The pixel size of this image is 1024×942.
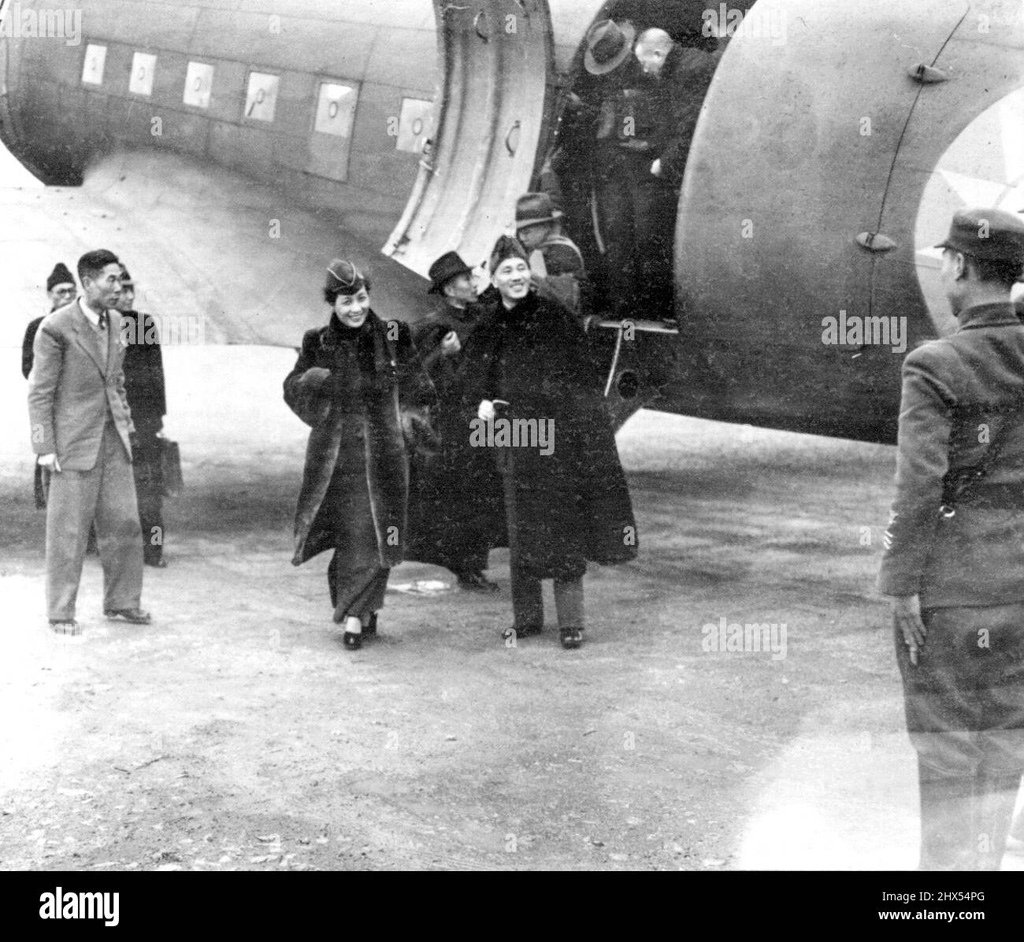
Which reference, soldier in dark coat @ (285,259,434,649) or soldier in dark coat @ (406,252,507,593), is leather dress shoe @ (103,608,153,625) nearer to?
soldier in dark coat @ (285,259,434,649)

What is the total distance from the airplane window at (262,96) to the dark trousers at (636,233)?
9.71 feet

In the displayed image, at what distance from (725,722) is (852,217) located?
2591 mm

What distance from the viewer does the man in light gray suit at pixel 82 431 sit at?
697 centimetres

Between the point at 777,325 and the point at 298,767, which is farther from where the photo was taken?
the point at 777,325

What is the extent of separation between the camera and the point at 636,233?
8055 millimetres

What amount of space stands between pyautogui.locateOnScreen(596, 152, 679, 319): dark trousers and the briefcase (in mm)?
2912

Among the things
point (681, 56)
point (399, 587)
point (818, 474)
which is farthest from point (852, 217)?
point (818, 474)

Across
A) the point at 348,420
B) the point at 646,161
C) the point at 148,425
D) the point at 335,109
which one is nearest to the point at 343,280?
the point at 348,420

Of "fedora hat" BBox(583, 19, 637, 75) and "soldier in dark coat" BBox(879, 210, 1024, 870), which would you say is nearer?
"soldier in dark coat" BBox(879, 210, 1024, 870)

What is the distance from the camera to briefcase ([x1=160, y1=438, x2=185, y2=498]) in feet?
29.9

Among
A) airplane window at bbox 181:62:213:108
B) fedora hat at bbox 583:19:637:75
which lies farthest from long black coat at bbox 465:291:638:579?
airplane window at bbox 181:62:213:108

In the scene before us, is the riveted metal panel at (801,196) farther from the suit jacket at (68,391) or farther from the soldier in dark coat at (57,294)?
the soldier in dark coat at (57,294)

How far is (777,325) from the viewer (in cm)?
735

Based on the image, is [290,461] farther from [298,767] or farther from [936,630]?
[936,630]
